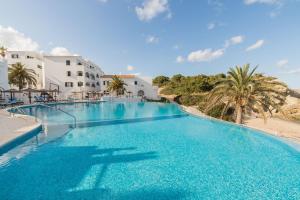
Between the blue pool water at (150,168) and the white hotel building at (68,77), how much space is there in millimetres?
33115

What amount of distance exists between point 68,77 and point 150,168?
41.1 metres

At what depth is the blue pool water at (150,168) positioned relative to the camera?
4.61 m

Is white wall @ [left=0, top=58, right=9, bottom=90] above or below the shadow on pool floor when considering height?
above

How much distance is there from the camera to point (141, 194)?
14.8ft

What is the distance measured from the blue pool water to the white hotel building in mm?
33115

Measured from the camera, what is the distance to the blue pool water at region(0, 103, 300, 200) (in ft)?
15.1

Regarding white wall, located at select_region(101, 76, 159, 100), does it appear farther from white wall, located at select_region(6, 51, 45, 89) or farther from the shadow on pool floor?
the shadow on pool floor

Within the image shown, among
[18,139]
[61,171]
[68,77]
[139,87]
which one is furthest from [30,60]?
[61,171]

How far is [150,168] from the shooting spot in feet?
19.8

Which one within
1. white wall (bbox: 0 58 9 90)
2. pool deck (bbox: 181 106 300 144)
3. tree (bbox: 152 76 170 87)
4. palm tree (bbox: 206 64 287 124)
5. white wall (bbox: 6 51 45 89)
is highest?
white wall (bbox: 6 51 45 89)

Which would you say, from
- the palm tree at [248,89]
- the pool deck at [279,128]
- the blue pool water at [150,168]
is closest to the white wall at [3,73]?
the blue pool water at [150,168]

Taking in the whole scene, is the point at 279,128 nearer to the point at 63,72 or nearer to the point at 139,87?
the point at 139,87

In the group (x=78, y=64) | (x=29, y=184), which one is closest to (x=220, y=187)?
(x=29, y=184)

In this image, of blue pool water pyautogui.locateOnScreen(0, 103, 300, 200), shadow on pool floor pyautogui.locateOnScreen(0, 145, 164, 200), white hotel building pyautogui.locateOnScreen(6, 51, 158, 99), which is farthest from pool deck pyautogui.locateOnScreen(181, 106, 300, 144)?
white hotel building pyautogui.locateOnScreen(6, 51, 158, 99)
